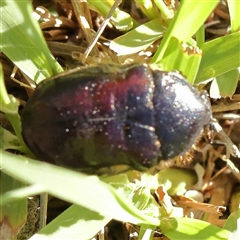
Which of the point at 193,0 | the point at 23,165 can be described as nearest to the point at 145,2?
the point at 193,0

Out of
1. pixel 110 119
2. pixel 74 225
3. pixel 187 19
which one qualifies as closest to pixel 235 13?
pixel 187 19

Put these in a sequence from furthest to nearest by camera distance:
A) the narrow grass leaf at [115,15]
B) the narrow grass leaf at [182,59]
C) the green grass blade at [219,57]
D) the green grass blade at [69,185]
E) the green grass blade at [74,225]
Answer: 1. the narrow grass leaf at [115,15]
2. the green grass blade at [219,57]
3. the narrow grass leaf at [182,59]
4. the green grass blade at [74,225]
5. the green grass blade at [69,185]

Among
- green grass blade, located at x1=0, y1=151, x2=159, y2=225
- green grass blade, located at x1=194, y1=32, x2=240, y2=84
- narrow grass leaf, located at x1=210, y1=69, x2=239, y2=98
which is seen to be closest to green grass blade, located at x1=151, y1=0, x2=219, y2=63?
green grass blade, located at x1=194, y1=32, x2=240, y2=84

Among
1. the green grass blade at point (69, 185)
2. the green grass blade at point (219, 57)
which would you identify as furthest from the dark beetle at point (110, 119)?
the green grass blade at point (219, 57)

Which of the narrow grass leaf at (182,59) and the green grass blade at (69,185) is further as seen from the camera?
the narrow grass leaf at (182,59)

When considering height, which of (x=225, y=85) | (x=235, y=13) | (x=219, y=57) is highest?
(x=235, y=13)

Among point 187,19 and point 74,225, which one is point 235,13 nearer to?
point 187,19

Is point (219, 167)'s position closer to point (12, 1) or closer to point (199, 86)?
point (199, 86)

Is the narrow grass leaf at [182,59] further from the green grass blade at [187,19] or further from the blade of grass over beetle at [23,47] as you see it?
the blade of grass over beetle at [23,47]
